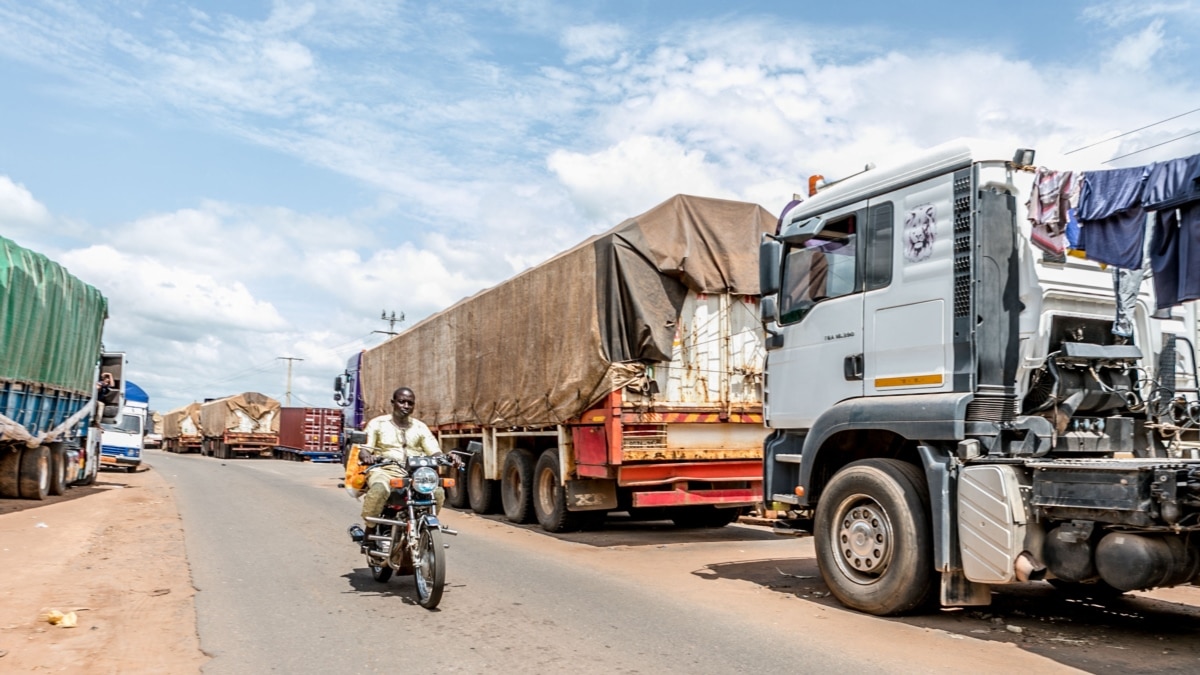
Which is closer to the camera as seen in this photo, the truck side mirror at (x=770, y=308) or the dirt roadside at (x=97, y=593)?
the dirt roadside at (x=97, y=593)

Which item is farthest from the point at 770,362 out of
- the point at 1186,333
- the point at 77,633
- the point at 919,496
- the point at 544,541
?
the point at 77,633

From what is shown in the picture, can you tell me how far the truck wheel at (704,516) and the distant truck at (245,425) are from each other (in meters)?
41.4

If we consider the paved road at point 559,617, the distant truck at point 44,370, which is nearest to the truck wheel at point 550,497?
the paved road at point 559,617

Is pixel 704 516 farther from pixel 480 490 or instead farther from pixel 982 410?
pixel 982 410

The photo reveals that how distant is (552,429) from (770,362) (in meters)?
4.71

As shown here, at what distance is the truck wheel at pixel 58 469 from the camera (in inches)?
673

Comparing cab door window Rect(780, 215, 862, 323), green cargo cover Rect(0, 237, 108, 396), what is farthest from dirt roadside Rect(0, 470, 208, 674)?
cab door window Rect(780, 215, 862, 323)

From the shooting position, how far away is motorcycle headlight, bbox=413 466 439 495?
23.0ft

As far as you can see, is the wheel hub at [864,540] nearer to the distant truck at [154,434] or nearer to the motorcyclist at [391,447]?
the motorcyclist at [391,447]

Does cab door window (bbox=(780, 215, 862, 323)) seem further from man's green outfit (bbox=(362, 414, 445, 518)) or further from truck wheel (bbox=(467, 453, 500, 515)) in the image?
truck wheel (bbox=(467, 453, 500, 515))

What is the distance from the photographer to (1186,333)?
674cm

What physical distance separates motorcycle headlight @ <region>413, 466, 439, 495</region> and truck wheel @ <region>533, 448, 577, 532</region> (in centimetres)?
471

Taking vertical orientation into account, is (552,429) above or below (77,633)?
above

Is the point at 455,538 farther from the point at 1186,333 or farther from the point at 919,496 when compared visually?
the point at 1186,333
